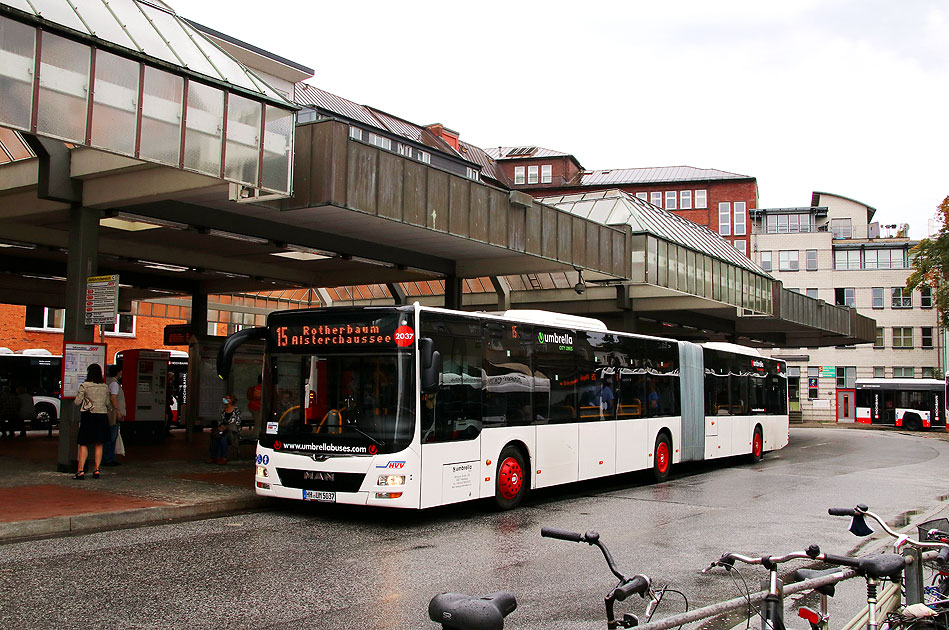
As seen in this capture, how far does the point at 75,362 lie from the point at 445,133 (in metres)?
52.8

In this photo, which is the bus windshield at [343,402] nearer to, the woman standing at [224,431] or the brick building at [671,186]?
the woman standing at [224,431]

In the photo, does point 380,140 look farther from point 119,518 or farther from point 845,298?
point 845,298

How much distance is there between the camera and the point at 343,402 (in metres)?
11.7

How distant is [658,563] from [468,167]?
42145 millimetres

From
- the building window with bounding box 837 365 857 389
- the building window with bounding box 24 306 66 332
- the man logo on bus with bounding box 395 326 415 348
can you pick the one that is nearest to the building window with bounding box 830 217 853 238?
the building window with bounding box 837 365 857 389

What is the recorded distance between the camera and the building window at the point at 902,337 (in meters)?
77.4

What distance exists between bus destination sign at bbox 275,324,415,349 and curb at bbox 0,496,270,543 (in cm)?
230

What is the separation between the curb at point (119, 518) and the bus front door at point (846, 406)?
69220 millimetres

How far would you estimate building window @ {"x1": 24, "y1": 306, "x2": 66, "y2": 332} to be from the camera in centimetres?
4166

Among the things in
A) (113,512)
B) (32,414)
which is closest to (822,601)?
(113,512)

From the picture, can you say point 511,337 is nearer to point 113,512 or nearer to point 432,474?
point 432,474

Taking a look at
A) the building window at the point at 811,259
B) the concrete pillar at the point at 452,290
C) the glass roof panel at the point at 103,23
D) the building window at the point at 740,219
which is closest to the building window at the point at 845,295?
the building window at the point at 811,259

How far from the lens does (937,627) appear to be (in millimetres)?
4410

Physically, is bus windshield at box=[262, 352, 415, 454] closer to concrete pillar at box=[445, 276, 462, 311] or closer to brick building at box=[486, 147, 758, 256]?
concrete pillar at box=[445, 276, 462, 311]
